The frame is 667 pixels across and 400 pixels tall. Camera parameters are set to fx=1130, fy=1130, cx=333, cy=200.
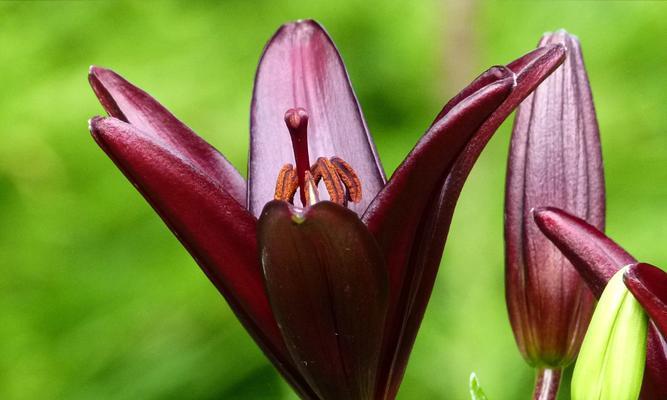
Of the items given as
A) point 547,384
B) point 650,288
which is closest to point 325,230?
point 650,288

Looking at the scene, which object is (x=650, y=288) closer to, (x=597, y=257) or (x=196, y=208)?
(x=597, y=257)

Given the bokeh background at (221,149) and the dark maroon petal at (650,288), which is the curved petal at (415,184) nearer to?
the dark maroon petal at (650,288)

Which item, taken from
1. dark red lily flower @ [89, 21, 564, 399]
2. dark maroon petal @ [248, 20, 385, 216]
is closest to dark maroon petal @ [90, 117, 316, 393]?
dark red lily flower @ [89, 21, 564, 399]

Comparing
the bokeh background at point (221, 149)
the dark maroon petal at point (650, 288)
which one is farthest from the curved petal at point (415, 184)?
the bokeh background at point (221, 149)

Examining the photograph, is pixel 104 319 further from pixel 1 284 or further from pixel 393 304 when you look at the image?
pixel 393 304

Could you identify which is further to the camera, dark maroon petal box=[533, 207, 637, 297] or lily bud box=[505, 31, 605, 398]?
lily bud box=[505, 31, 605, 398]

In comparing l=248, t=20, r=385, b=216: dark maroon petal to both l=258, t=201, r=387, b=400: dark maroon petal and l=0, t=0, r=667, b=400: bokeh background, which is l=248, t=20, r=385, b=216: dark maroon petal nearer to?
l=258, t=201, r=387, b=400: dark maroon petal
